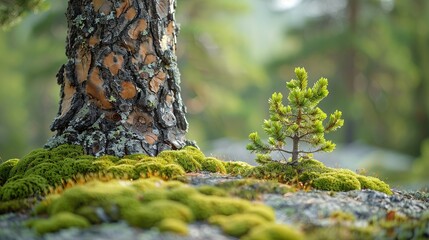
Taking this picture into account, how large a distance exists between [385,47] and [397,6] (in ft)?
8.54

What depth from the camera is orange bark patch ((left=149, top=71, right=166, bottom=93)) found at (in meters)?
7.99

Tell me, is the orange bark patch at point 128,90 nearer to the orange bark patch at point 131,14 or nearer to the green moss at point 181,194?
the orange bark patch at point 131,14

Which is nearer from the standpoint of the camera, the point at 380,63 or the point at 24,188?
the point at 24,188

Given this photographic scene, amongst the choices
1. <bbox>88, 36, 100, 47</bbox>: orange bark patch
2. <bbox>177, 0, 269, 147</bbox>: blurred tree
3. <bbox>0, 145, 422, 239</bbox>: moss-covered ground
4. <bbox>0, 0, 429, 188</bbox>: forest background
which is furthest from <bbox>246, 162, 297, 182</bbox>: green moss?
<bbox>177, 0, 269, 147</bbox>: blurred tree

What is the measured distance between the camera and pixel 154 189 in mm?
5578

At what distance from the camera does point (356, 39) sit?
87.8 feet

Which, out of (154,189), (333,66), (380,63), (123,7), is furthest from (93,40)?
(333,66)

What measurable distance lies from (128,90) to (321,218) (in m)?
3.77

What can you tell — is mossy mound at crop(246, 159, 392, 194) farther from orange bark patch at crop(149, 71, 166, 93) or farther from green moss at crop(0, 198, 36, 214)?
green moss at crop(0, 198, 36, 214)

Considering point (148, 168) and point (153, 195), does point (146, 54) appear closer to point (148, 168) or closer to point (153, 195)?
point (148, 168)

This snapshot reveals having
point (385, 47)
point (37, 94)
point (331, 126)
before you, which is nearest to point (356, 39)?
point (385, 47)

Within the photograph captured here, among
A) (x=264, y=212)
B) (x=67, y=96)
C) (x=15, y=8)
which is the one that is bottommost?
(x=264, y=212)

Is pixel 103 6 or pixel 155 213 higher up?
pixel 103 6

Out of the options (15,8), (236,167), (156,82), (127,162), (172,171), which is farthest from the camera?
(15,8)
